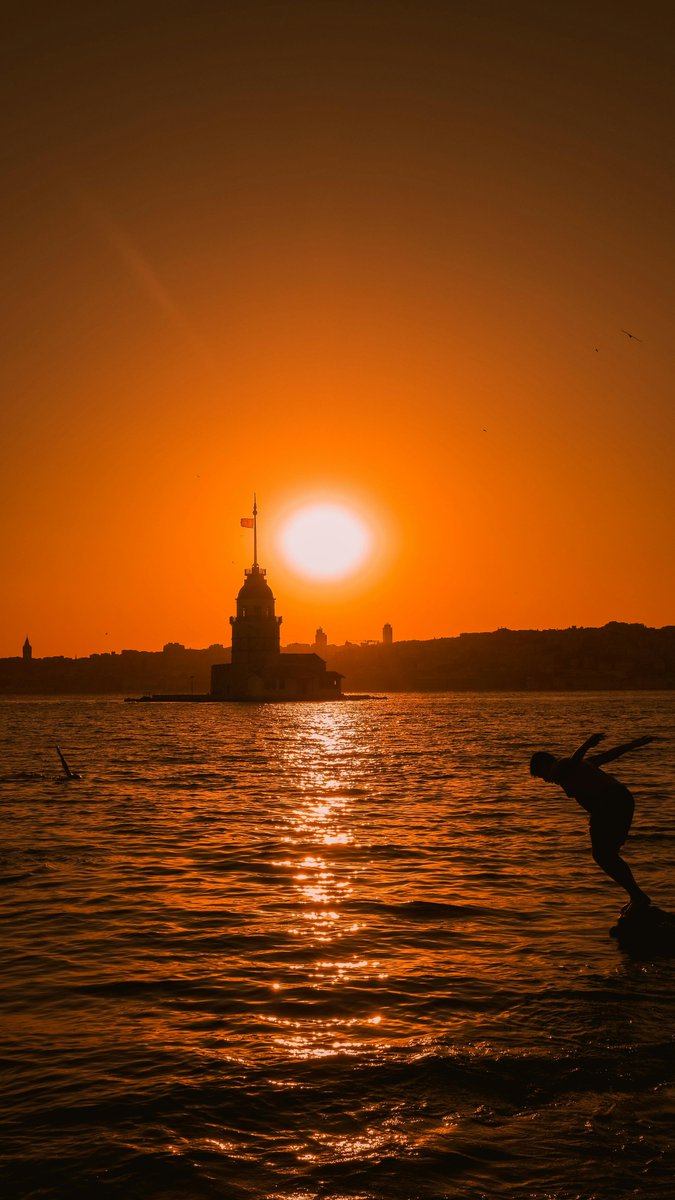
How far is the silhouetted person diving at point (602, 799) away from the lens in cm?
1073

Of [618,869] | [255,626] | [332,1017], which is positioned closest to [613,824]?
[618,869]

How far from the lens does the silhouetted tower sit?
14762 cm

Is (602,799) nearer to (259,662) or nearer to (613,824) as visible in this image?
(613,824)

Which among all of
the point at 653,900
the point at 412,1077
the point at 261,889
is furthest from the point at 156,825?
the point at 412,1077

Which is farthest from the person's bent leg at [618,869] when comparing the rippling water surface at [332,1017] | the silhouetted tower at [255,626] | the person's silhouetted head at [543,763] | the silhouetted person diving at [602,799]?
the silhouetted tower at [255,626]

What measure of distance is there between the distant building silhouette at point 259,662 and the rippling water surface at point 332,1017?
12760 centimetres

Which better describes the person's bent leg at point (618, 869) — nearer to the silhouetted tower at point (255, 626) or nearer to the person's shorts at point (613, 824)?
the person's shorts at point (613, 824)

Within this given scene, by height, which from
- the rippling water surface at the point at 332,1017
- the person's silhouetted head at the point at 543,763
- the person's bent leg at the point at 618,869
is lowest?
the rippling water surface at the point at 332,1017

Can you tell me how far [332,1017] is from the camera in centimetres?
848

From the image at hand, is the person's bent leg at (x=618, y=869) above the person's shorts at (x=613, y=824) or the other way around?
the other way around

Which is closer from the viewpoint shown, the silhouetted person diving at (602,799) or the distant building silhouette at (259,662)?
the silhouetted person diving at (602,799)

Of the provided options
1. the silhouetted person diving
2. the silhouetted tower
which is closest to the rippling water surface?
the silhouetted person diving

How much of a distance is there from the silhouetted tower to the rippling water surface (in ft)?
417

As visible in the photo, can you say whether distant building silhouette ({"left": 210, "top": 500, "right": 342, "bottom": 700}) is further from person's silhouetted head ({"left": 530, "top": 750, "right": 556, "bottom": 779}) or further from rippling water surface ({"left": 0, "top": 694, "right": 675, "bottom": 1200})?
person's silhouetted head ({"left": 530, "top": 750, "right": 556, "bottom": 779})
